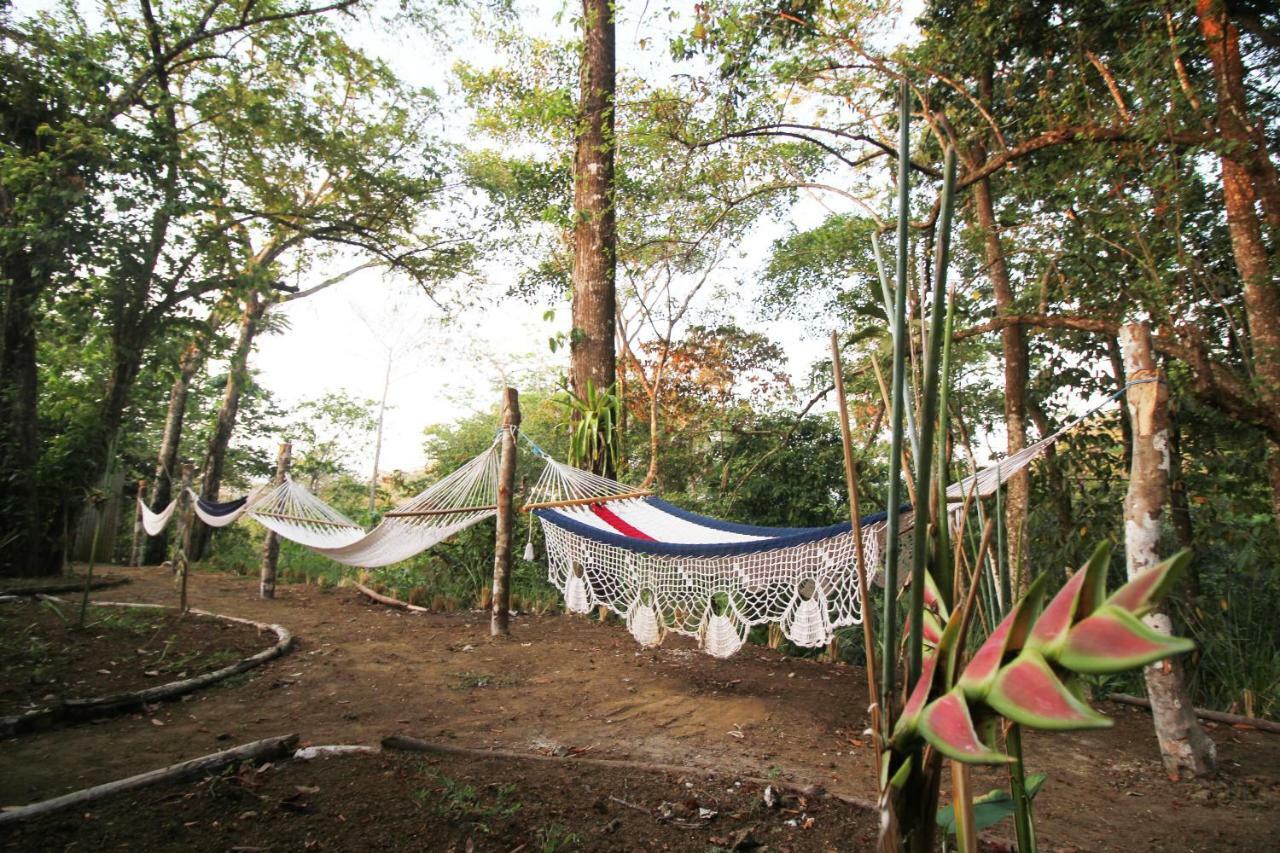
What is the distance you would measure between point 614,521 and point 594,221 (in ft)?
6.64

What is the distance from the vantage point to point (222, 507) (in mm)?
4457

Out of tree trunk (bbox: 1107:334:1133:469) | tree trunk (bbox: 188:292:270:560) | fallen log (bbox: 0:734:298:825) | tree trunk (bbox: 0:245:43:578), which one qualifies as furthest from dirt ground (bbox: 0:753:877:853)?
tree trunk (bbox: 188:292:270:560)

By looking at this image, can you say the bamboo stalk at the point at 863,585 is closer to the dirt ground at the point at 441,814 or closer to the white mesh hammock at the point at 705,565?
the dirt ground at the point at 441,814

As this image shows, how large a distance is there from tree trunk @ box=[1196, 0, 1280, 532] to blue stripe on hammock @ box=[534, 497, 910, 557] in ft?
4.58

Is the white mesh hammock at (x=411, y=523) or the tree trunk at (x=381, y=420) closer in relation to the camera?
the white mesh hammock at (x=411, y=523)

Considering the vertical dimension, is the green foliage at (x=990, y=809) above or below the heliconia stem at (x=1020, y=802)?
below

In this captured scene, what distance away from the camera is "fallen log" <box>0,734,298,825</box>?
1175mm

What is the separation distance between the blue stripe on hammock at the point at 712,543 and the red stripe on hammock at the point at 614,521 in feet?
0.52

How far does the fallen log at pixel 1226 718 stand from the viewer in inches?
92.4

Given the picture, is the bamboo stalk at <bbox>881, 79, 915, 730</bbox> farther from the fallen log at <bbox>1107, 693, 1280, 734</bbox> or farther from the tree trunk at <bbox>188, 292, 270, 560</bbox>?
the tree trunk at <bbox>188, 292, 270, 560</bbox>

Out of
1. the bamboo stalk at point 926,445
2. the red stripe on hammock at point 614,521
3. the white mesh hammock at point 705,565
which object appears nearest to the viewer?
the bamboo stalk at point 926,445

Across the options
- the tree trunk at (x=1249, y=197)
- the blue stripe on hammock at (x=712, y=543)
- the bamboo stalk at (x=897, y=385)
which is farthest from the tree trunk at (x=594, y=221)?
the bamboo stalk at (x=897, y=385)

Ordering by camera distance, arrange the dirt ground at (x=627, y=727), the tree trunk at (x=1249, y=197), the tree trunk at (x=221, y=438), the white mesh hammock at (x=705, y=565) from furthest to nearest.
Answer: the tree trunk at (x=221, y=438) < the tree trunk at (x=1249, y=197) < the white mesh hammock at (x=705, y=565) < the dirt ground at (x=627, y=727)

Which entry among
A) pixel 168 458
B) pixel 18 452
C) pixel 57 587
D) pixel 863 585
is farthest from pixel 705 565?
pixel 168 458
